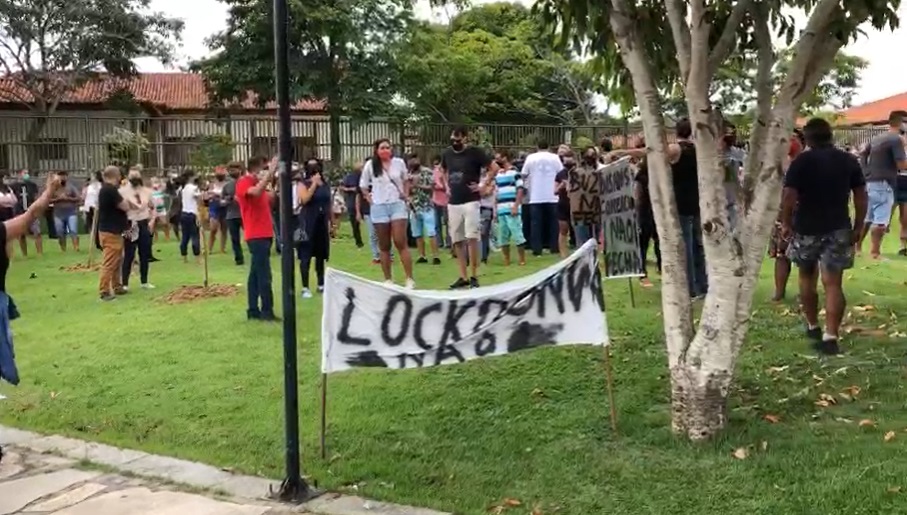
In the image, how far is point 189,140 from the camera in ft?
83.0

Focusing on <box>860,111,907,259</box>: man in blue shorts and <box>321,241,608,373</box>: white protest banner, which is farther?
<box>860,111,907,259</box>: man in blue shorts

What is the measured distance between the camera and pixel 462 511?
15.5 ft

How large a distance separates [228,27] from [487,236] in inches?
772

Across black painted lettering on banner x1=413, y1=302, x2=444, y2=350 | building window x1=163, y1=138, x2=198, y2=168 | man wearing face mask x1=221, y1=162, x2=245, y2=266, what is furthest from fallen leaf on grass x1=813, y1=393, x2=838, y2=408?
building window x1=163, y1=138, x2=198, y2=168

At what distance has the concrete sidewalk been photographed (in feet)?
16.1

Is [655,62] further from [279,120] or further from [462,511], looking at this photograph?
[462,511]

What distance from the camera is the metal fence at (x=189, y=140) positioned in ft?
79.6

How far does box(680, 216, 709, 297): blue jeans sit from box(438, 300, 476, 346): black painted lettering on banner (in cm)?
431

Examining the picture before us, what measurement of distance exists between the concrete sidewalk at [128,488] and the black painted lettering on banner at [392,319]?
101cm

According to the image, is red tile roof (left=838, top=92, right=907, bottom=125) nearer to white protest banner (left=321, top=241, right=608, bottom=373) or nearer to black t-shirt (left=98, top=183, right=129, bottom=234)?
black t-shirt (left=98, top=183, right=129, bottom=234)

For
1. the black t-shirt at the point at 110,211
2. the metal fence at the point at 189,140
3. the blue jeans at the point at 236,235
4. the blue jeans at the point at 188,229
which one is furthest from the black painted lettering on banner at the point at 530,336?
the metal fence at the point at 189,140

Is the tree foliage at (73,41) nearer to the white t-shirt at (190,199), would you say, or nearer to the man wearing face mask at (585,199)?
the white t-shirt at (190,199)

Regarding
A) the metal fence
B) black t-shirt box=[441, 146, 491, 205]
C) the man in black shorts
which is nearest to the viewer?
the man in black shorts

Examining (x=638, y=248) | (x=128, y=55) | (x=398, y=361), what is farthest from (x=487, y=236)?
(x=128, y=55)
